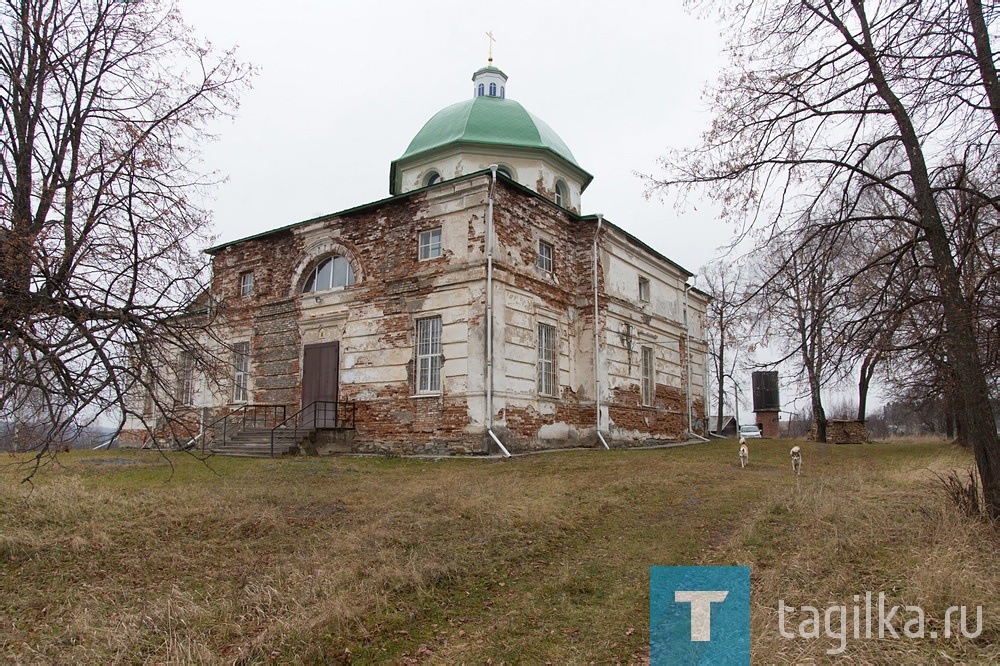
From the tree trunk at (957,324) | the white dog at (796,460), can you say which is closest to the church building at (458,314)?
the white dog at (796,460)

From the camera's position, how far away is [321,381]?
61.0 ft

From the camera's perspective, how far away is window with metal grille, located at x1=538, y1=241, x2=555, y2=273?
18.6m

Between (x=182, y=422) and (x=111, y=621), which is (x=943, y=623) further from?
(x=182, y=422)

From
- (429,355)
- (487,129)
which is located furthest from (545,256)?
(487,129)

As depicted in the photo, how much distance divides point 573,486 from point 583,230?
37.3 ft

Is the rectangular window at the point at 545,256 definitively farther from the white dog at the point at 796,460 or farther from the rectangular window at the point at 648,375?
Answer: the white dog at the point at 796,460

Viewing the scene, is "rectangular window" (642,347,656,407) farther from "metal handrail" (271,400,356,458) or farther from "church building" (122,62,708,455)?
"metal handrail" (271,400,356,458)

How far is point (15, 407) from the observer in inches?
233

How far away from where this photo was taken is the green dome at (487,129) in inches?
816

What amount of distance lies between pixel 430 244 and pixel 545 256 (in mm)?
3494

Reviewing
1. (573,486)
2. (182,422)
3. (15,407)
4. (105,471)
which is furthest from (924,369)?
(105,471)

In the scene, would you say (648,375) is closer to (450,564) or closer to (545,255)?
(545,255)

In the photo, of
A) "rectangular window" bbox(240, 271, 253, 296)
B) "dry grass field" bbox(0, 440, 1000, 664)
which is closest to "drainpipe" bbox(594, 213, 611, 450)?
"dry grass field" bbox(0, 440, 1000, 664)

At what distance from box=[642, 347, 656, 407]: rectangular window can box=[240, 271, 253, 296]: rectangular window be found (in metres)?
13.6
